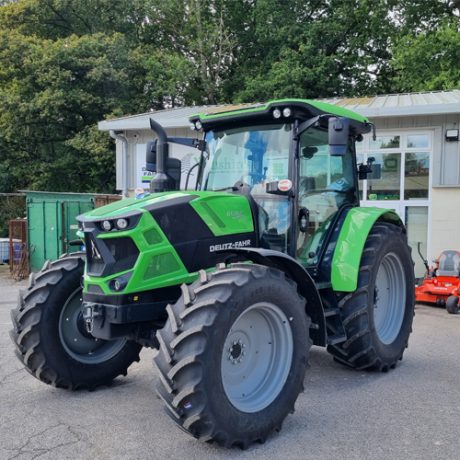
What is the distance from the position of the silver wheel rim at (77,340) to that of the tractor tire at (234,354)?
5.09 ft

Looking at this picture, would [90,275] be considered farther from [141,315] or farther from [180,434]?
[180,434]

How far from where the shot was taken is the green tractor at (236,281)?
3.43m

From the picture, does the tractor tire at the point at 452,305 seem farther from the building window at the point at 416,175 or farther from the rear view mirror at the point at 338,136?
the rear view mirror at the point at 338,136

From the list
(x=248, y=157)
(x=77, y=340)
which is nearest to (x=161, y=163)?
(x=248, y=157)

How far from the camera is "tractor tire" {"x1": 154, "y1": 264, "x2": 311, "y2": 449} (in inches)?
Answer: 128

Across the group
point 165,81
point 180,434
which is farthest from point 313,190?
point 165,81

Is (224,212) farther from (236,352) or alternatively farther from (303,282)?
(236,352)

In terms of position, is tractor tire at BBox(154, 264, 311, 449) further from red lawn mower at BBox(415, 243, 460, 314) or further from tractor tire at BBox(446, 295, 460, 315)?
red lawn mower at BBox(415, 243, 460, 314)

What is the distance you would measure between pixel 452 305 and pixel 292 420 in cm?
508

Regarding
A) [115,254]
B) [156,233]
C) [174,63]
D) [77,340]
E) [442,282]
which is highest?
[174,63]

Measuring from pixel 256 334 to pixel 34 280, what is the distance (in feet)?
6.88

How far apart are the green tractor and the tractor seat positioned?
3.39 metres

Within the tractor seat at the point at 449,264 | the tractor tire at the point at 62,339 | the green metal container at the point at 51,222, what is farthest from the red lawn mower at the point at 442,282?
the green metal container at the point at 51,222

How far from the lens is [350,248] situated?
193 inches
